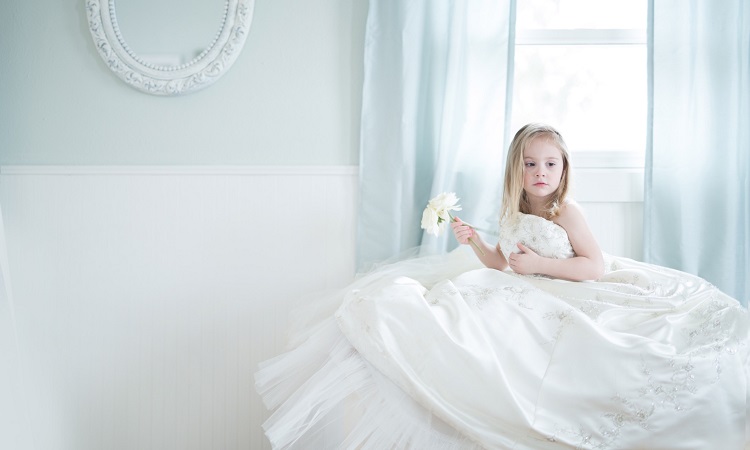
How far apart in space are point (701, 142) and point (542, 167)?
69 centimetres

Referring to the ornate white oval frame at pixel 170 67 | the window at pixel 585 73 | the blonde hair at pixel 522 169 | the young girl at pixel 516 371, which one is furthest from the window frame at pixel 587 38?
the ornate white oval frame at pixel 170 67

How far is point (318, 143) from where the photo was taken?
2.13 meters

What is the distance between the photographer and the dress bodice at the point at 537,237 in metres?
1.70

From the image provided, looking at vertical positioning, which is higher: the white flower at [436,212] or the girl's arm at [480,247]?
the white flower at [436,212]

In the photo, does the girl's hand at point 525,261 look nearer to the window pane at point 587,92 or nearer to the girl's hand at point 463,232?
the girl's hand at point 463,232

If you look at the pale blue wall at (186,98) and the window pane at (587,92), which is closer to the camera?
the pale blue wall at (186,98)

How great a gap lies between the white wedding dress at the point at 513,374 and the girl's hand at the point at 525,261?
0.75ft

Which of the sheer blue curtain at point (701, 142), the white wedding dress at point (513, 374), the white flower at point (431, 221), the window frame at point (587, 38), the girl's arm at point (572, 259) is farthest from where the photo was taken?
the window frame at point (587, 38)

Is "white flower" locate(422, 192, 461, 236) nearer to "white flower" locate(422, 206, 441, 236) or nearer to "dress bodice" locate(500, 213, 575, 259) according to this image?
"white flower" locate(422, 206, 441, 236)

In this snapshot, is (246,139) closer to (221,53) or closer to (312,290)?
(221,53)

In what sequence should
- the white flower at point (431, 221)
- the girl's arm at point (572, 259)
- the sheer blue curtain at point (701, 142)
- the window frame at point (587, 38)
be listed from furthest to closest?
the window frame at point (587, 38) → the sheer blue curtain at point (701, 142) → the white flower at point (431, 221) → the girl's arm at point (572, 259)

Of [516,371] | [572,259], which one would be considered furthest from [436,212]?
[516,371]

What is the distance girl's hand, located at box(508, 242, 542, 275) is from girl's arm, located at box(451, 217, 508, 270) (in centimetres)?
12

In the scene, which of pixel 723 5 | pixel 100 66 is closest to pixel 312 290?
pixel 100 66
